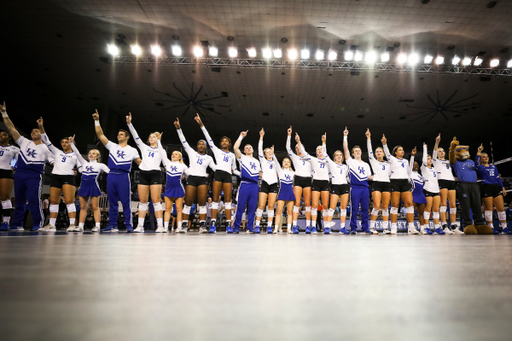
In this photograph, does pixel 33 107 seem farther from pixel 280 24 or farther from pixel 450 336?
pixel 450 336

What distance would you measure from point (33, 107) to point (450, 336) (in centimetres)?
1706

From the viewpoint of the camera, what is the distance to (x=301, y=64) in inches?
385

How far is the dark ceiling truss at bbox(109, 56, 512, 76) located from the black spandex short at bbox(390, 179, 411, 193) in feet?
15.8

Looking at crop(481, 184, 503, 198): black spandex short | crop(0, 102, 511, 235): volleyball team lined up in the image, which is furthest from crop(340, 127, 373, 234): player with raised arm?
crop(481, 184, 503, 198): black spandex short

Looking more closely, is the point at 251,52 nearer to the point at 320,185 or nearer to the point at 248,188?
the point at 320,185

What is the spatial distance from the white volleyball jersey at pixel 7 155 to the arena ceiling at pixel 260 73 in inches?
179

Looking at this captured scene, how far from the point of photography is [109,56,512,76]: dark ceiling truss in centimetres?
927

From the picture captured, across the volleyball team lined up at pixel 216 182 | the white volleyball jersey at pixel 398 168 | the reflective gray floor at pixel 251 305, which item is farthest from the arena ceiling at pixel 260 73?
the reflective gray floor at pixel 251 305

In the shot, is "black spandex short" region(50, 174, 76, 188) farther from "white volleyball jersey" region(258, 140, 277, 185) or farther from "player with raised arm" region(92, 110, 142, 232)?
"white volleyball jersey" region(258, 140, 277, 185)

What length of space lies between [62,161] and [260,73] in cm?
732

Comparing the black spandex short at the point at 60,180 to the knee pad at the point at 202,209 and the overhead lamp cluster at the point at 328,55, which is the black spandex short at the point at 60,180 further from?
the overhead lamp cluster at the point at 328,55

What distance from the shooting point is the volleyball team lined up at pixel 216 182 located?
16.2ft

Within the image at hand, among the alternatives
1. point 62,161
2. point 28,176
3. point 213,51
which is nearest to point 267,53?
point 213,51

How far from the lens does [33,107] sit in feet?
44.5
